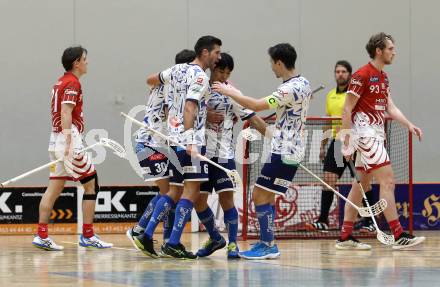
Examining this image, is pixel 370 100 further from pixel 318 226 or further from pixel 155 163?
pixel 318 226

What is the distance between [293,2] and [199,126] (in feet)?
20.7

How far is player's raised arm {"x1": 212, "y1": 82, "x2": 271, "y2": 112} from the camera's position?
8570 mm

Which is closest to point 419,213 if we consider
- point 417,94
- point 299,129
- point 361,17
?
point 417,94

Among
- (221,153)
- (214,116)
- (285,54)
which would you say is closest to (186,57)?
(214,116)

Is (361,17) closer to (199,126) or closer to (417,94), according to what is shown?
(417,94)

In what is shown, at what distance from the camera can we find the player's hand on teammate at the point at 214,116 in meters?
9.38

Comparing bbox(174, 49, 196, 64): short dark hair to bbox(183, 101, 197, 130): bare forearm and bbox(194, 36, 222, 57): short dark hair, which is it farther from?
bbox(183, 101, 197, 130): bare forearm

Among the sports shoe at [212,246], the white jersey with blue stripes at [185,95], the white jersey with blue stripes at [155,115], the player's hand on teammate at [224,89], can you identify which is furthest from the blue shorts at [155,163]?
the player's hand on teammate at [224,89]

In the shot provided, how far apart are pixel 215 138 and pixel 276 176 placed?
A: 0.74m

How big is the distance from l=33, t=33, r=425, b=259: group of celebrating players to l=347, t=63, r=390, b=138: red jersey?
1cm

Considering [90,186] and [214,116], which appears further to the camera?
[90,186]

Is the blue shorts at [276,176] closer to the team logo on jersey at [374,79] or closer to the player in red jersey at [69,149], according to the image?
the team logo on jersey at [374,79]

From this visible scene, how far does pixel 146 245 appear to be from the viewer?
916 cm

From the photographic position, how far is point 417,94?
49.5 ft
